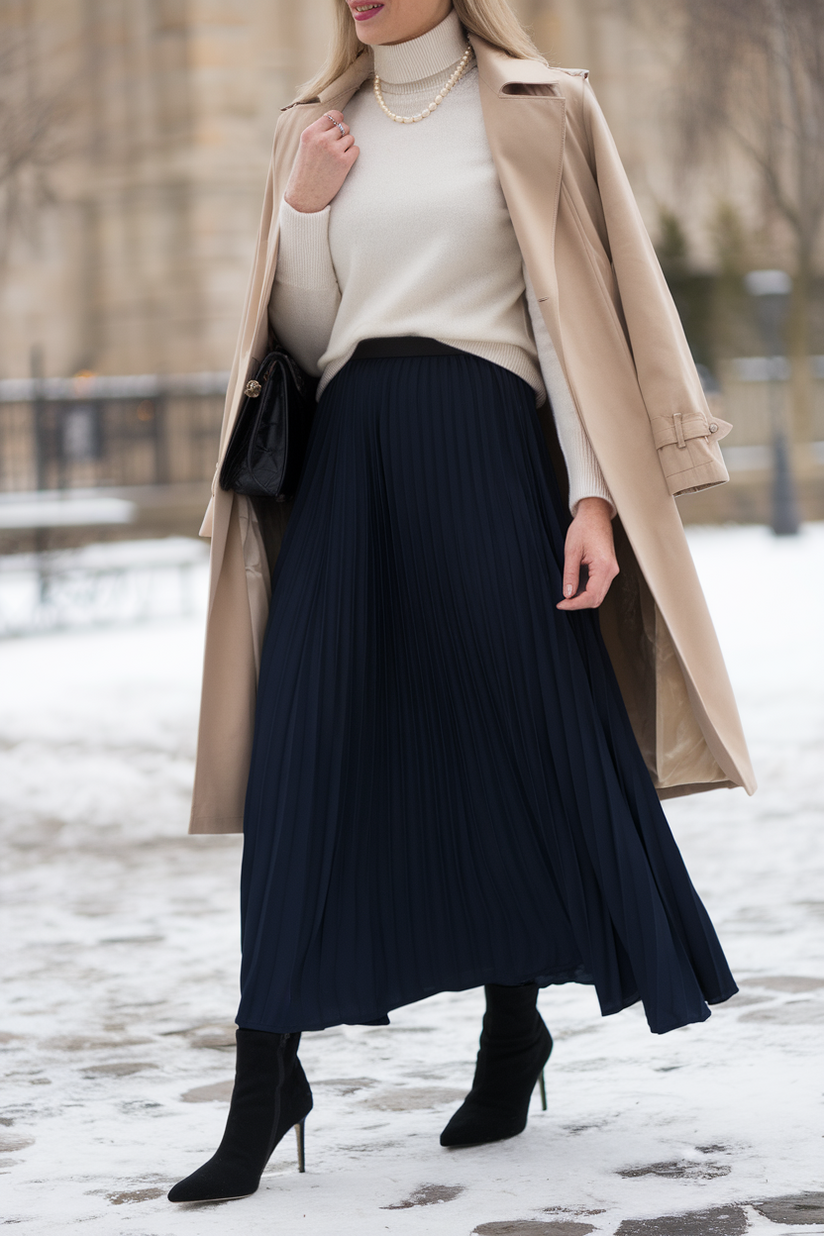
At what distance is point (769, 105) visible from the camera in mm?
16953

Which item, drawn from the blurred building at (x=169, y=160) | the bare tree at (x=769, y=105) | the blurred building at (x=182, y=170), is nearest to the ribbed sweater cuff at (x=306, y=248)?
the bare tree at (x=769, y=105)

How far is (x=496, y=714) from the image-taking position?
8.36 feet

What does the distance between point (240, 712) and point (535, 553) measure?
1.81 feet

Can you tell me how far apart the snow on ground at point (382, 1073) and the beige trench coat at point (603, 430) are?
0.57 m

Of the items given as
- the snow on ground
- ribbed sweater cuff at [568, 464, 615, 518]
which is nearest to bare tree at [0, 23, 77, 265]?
the snow on ground

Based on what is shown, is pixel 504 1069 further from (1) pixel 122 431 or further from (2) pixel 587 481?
(1) pixel 122 431

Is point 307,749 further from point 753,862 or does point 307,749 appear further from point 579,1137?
point 753,862

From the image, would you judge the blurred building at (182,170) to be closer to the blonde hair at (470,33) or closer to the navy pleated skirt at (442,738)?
the blonde hair at (470,33)

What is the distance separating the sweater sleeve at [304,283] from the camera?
2.58 metres

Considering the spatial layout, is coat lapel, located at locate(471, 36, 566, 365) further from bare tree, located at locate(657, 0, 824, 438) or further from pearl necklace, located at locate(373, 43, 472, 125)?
bare tree, located at locate(657, 0, 824, 438)

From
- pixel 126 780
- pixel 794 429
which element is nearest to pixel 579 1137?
pixel 126 780

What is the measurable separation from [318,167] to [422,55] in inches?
11.1

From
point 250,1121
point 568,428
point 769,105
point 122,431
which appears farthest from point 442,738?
point 122,431

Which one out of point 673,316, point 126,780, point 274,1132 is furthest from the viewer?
point 126,780
